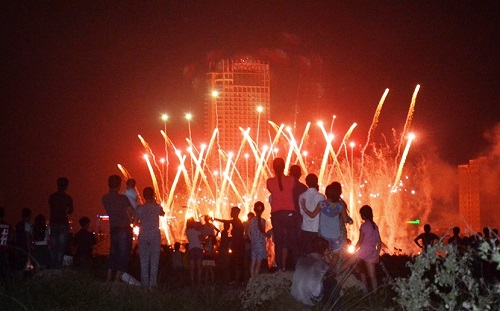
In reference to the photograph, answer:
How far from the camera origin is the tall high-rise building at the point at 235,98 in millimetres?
114500

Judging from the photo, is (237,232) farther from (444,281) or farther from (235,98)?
(235,98)

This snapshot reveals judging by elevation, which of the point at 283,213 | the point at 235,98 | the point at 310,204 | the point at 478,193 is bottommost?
the point at 283,213

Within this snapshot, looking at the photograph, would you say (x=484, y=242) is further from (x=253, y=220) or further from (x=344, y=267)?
(x=253, y=220)

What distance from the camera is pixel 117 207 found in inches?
599

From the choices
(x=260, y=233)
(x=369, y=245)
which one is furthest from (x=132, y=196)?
(x=369, y=245)

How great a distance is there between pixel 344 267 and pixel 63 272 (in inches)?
147

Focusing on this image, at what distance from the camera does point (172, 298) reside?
38.0 ft

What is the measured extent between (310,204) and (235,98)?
102 metres

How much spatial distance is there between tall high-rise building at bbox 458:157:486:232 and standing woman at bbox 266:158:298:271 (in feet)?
225

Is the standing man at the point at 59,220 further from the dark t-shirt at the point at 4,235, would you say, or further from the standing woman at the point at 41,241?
the standing woman at the point at 41,241

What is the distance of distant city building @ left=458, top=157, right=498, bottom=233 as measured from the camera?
81.2 meters

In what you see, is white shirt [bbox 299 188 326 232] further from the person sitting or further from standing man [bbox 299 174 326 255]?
the person sitting

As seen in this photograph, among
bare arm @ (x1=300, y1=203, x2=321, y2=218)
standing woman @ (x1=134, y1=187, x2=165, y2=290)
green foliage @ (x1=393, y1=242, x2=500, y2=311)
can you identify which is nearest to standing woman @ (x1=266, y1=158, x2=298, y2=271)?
bare arm @ (x1=300, y1=203, x2=321, y2=218)

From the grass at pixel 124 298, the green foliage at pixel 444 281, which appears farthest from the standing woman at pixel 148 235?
the green foliage at pixel 444 281
